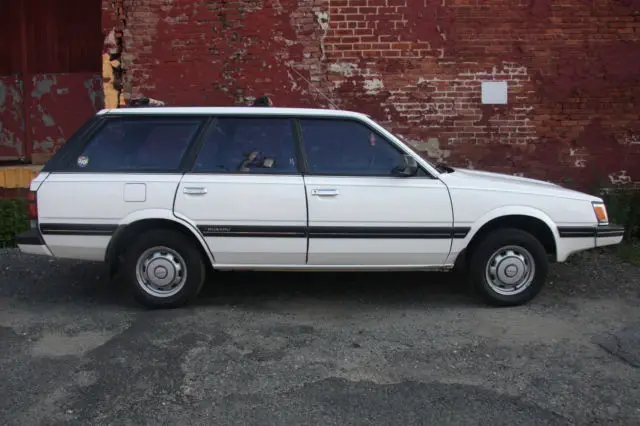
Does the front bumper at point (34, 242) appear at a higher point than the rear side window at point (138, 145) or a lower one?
lower

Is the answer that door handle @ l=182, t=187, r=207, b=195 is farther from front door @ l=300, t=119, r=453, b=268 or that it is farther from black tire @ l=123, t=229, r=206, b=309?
front door @ l=300, t=119, r=453, b=268

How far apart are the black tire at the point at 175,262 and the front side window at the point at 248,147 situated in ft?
2.04

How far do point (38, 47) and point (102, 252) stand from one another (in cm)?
601

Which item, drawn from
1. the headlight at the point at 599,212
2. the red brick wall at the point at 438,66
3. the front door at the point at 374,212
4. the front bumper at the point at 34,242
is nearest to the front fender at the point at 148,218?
the front bumper at the point at 34,242

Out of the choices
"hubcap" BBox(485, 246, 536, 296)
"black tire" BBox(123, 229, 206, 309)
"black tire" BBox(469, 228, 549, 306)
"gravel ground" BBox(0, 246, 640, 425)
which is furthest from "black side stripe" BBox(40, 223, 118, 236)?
"hubcap" BBox(485, 246, 536, 296)

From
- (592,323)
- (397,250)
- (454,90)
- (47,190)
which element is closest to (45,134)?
(47,190)

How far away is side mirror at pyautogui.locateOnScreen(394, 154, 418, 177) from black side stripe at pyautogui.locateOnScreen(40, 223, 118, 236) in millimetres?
2374

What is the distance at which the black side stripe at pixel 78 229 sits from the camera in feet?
17.2

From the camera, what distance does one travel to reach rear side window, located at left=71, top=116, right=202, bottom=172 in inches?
210

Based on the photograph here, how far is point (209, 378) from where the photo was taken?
Result: 4.10m

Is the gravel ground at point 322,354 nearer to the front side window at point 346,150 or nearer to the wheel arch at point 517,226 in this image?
the wheel arch at point 517,226

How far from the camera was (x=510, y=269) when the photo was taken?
541 centimetres

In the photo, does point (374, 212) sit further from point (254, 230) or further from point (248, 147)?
point (248, 147)

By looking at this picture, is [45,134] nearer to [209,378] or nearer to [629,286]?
[209,378]
